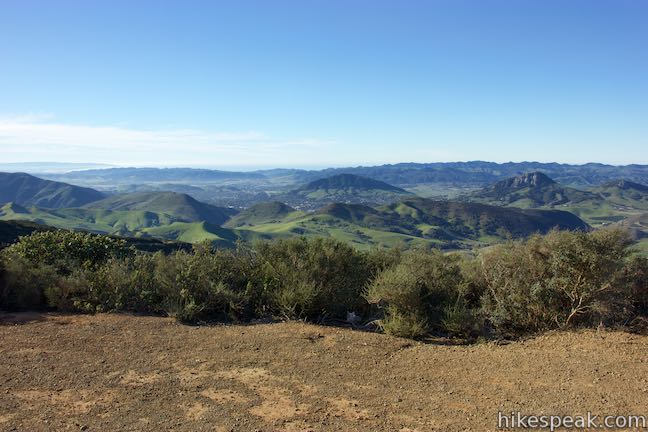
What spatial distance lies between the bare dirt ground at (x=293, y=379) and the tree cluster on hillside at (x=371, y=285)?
2.68 ft

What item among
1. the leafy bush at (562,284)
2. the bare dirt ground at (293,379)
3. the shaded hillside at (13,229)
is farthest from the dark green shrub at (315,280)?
the shaded hillside at (13,229)

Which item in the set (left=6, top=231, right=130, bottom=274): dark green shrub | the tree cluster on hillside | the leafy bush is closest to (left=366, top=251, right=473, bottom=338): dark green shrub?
the tree cluster on hillside

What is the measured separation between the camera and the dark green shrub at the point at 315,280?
35.6ft

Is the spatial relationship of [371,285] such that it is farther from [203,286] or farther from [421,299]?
[203,286]

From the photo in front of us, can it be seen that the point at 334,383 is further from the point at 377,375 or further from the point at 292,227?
the point at 292,227

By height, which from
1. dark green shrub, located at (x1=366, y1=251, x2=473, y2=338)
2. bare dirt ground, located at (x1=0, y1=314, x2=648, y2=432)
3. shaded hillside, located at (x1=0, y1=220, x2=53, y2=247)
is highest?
dark green shrub, located at (x1=366, y1=251, x2=473, y2=338)

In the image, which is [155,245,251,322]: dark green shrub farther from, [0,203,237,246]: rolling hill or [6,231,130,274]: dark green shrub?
[0,203,237,246]: rolling hill

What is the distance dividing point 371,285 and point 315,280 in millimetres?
1487

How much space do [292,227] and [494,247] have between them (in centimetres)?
17012

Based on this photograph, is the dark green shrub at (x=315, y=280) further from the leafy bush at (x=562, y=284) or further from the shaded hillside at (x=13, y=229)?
the shaded hillside at (x=13, y=229)

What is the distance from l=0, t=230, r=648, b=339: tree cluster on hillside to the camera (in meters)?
9.40

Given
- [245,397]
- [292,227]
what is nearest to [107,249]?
[245,397]

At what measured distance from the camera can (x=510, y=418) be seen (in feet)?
19.0

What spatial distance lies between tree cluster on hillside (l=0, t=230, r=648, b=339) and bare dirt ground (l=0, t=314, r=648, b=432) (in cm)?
82
